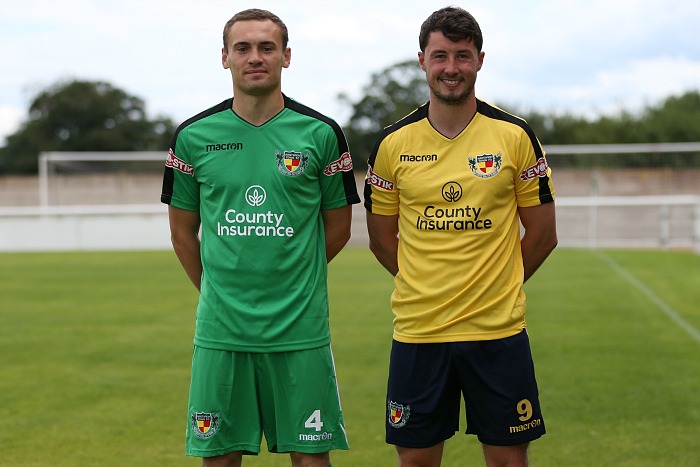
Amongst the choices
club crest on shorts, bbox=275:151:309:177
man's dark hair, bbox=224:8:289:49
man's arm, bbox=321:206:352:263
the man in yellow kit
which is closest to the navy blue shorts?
the man in yellow kit

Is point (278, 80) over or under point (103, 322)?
over

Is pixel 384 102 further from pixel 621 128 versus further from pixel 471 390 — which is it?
pixel 471 390

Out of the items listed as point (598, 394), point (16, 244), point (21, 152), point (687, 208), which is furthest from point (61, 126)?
point (598, 394)

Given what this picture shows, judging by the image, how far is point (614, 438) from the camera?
18.3ft

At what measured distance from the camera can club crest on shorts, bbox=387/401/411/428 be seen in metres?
3.51

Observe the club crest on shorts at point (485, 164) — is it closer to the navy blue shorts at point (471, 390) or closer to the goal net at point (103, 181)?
the navy blue shorts at point (471, 390)

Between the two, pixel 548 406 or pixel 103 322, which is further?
pixel 103 322

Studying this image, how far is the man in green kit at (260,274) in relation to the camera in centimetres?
346

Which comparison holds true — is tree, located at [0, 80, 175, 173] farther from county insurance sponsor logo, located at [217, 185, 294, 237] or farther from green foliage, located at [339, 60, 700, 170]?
county insurance sponsor logo, located at [217, 185, 294, 237]

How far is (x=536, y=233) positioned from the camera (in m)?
3.66

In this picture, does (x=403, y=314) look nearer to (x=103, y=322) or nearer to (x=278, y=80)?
(x=278, y=80)

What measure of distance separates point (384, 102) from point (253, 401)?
36776 mm

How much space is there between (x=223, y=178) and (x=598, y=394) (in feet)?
13.9

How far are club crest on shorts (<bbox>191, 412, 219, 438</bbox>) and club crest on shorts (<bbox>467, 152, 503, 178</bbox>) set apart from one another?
1.31 m
